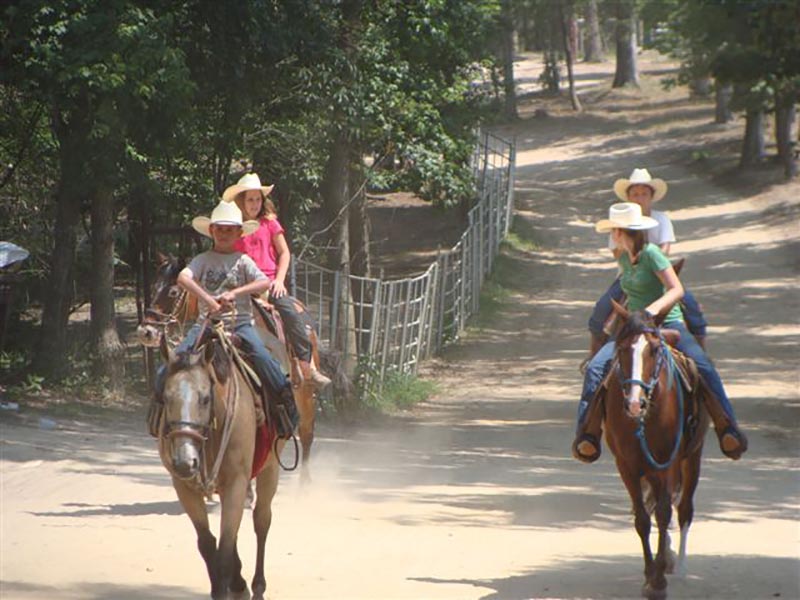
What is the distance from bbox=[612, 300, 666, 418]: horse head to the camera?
8883mm

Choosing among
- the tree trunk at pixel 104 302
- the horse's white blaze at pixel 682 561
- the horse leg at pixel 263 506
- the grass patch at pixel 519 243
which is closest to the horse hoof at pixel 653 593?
the horse's white blaze at pixel 682 561

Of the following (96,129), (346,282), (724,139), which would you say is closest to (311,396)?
(96,129)

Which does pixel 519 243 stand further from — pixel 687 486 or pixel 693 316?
pixel 687 486

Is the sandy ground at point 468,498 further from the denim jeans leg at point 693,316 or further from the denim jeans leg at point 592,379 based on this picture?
the denim jeans leg at point 693,316

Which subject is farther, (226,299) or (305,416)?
(305,416)

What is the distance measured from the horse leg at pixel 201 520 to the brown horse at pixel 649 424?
2768 millimetres

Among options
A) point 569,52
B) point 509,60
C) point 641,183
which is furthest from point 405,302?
point 569,52

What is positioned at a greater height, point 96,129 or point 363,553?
point 96,129

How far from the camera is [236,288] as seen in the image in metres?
9.21

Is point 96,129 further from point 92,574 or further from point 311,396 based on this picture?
point 92,574

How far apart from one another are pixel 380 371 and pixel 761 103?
17709 millimetres

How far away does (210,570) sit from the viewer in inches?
330

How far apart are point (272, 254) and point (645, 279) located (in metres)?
3.45

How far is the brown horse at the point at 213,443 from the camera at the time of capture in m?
7.88
